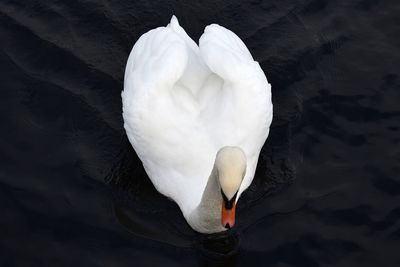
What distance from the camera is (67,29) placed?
1414cm

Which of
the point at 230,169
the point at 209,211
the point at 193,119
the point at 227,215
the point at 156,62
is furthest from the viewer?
the point at 156,62

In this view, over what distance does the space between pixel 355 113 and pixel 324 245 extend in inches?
96.2

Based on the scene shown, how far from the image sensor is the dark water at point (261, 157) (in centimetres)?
1149

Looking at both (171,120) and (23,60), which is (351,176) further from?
(23,60)

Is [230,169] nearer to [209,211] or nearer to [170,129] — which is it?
[209,211]

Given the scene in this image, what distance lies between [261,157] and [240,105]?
149 centimetres

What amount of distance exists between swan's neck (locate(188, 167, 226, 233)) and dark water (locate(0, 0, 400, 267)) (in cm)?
51

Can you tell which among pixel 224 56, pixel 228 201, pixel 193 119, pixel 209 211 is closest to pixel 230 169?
pixel 228 201

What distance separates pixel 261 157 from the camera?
40.9 feet

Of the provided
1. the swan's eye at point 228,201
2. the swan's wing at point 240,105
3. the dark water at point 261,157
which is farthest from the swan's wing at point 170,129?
the swan's eye at point 228,201

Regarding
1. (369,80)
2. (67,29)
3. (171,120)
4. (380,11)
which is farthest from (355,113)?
(67,29)

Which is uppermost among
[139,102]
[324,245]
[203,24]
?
[139,102]

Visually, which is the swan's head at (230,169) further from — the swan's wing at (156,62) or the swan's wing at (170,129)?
the swan's wing at (156,62)

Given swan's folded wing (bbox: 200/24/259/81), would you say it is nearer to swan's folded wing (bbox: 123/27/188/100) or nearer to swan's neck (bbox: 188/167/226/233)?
swan's folded wing (bbox: 123/27/188/100)
